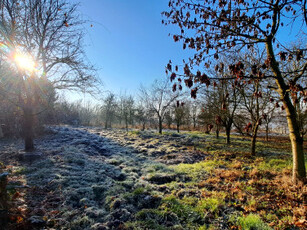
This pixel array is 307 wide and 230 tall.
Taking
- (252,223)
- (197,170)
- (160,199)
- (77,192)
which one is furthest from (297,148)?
(77,192)

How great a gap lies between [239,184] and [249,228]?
1904 millimetres

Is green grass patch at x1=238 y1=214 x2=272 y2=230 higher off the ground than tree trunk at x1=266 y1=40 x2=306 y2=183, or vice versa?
tree trunk at x1=266 y1=40 x2=306 y2=183

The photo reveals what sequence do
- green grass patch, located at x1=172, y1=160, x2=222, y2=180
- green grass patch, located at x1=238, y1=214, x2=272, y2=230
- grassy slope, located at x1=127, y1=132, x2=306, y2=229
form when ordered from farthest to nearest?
green grass patch, located at x1=172, y1=160, x2=222, y2=180, grassy slope, located at x1=127, y1=132, x2=306, y2=229, green grass patch, located at x1=238, y1=214, x2=272, y2=230

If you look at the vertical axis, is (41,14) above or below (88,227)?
above

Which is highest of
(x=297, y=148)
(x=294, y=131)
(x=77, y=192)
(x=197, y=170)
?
(x=294, y=131)

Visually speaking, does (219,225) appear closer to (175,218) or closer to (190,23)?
(175,218)

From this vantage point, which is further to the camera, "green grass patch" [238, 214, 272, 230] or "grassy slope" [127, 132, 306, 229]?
"grassy slope" [127, 132, 306, 229]

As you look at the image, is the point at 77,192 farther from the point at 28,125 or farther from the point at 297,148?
the point at 297,148

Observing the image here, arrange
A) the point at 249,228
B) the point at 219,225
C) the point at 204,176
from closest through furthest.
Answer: the point at 249,228
the point at 219,225
the point at 204,176

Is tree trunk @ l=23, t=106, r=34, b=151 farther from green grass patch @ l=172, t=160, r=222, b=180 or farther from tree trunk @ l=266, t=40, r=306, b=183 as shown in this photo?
tree trunk @ l=266, t=40, r=306, b=183

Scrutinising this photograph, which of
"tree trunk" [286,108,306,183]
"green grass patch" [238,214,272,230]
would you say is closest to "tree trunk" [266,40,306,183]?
"tree trunk" [286,108,306,183]

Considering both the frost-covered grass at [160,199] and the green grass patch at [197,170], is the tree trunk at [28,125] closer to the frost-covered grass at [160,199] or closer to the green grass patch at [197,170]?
the frost-covered grass at [160,199]

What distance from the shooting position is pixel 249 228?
268 cm

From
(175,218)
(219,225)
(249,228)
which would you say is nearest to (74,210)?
(175,218)
